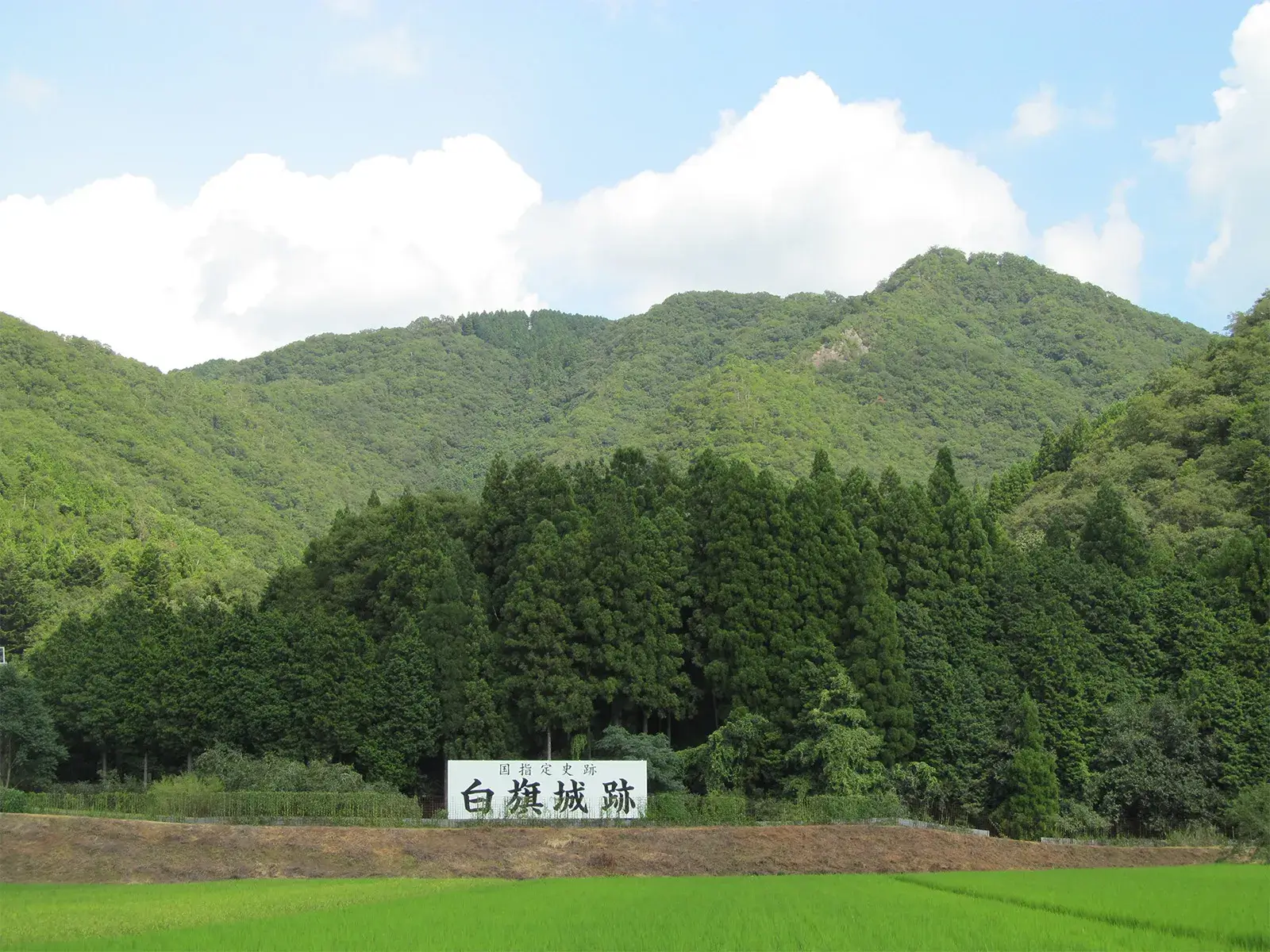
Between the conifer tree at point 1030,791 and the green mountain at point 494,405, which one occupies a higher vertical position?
the green mountain at point 494,405

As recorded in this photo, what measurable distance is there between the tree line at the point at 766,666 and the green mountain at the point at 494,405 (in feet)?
66.6

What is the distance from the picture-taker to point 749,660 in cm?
3981

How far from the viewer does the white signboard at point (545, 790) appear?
32.3m

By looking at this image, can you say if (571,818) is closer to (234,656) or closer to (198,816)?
(198,816)

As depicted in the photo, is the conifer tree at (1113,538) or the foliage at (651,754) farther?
the conifer tree at (1113,538)

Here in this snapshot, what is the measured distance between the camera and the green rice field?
1653 centimetres

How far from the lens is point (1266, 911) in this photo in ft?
58.2

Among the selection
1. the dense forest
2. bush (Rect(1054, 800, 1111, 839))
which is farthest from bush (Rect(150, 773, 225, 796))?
bush (Rect(1054, 800, 1111, 839))

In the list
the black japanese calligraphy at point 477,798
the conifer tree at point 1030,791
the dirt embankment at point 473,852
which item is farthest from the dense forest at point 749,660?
the black japanese calligraphy at point 477,798

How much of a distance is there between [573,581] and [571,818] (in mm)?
10563

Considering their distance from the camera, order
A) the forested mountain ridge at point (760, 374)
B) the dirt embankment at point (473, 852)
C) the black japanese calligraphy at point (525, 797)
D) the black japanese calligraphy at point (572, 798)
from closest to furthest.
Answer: the dirt embankment at point (473, 852) < the black japanese calligraphy at point (525, 797) < the black japanese calligraphy at point (572, 798) < the forested mountain ridge at point (760, 374)

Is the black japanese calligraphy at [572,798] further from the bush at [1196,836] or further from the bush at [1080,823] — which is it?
the bush at [1196,836]

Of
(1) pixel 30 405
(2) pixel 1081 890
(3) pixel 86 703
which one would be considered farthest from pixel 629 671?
(1) pixel 30 405

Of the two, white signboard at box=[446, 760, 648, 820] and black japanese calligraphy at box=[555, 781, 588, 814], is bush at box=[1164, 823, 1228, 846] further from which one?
black japanese calligraphy at box=[555, 781, 588, 814]
